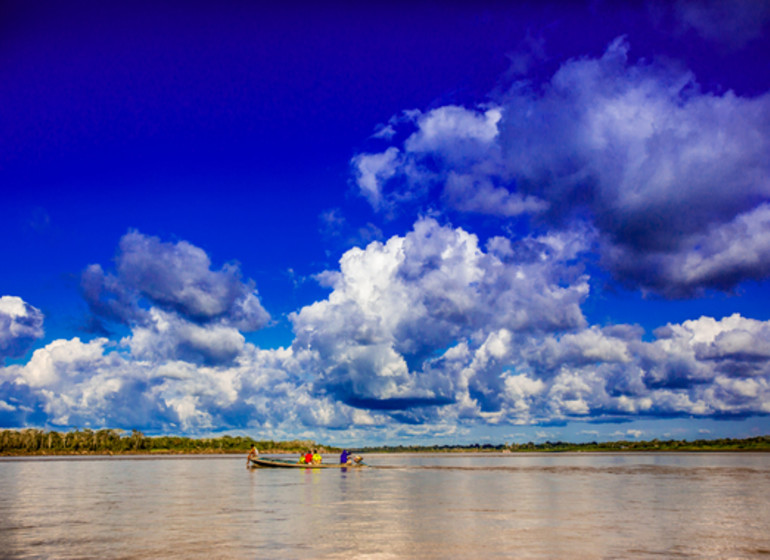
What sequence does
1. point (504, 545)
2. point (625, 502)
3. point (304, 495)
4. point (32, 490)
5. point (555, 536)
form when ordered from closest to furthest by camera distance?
point (504, 545)
point (555, 536)
point (625, 502)
point (304, 495)
point (32, 490)

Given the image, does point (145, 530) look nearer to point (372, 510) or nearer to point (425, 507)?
point (372, 510)

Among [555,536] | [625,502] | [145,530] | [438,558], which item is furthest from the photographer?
[625,502]

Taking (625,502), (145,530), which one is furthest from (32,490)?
(625,502)

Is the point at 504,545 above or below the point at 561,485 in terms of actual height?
above

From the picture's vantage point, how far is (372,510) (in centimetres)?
3522

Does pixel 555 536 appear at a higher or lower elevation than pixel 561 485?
higher

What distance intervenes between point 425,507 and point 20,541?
21.9 m

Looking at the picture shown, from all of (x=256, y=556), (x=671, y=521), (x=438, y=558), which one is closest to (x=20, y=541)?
(x=256, y=556)

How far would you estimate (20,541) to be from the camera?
79.7ft

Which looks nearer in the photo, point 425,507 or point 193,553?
point 193,553

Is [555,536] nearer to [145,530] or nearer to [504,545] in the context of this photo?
[504,545]

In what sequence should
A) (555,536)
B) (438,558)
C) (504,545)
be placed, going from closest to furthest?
1. (438,558)
2. (504,545)
3. (555,536)

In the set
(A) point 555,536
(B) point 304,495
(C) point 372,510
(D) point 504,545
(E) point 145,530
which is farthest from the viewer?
(B) point 304,495

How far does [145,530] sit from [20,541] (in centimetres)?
508
